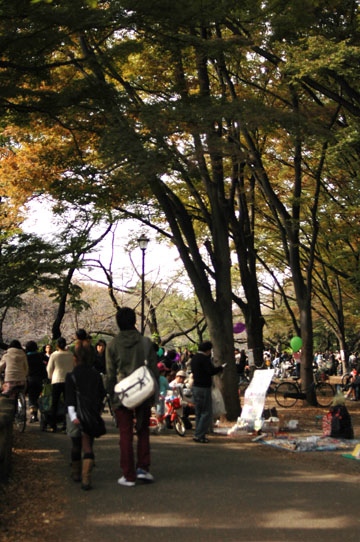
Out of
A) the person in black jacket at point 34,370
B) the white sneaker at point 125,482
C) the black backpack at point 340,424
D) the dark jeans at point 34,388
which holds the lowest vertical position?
the white sneaker at point 125,482

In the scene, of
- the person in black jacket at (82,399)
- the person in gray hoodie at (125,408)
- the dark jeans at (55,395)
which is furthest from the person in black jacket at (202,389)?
the person in black jacket at (82,399)

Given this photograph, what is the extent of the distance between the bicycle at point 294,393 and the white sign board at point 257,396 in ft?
21.2

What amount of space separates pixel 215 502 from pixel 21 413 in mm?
6671

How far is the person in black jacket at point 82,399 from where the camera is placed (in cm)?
620

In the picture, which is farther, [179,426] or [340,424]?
[179,426]

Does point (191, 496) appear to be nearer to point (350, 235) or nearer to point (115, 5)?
point (115, 5)

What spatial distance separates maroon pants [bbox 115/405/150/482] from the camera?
20.4 feet

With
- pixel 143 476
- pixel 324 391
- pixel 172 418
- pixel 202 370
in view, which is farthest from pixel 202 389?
pixel 324 391

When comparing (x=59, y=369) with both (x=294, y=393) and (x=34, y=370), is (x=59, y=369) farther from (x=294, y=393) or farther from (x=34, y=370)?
(x=294, y=393)

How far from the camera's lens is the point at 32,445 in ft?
30.9

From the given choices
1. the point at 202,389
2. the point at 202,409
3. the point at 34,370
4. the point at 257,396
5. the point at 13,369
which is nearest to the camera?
the point at 202,409

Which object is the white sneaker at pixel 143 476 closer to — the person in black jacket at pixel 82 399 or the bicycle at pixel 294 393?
the person in black jacket at pixel 82 399

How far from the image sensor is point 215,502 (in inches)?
214

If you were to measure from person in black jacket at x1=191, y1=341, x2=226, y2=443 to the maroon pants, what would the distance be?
11.2 feet
